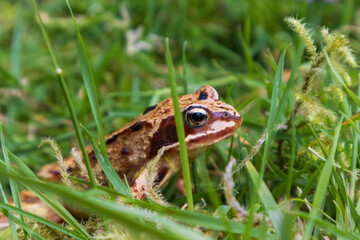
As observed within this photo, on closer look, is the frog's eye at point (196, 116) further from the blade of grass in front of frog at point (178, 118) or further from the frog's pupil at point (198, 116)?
the blade of grass in front of frog at point (178, 118)

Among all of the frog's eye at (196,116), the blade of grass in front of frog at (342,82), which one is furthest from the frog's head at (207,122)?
the blade of grass in front of frog at (342,82)

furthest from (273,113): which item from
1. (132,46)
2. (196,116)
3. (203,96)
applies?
(132,46)

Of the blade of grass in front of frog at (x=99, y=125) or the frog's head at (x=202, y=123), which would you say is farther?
the frog's head at (x=202, y=123)

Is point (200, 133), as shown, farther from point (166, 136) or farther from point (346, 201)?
point (346, 201)

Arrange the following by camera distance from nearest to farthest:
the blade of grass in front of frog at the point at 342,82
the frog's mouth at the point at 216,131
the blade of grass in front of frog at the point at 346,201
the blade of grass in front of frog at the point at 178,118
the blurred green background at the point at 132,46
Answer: the blade of grass in front of frog at the point at 178,118 < the blade of grass in front of frog at the point at 346,201 < the blade of grass in front of frog at the point at 342,82 < the frog's mouth at the point at 216,131 < the blurred green background at the point at 132,46

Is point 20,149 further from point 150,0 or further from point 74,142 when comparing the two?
point 150,0

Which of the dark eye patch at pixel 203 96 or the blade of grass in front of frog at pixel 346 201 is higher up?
the dark eye patch at pixel 203 96

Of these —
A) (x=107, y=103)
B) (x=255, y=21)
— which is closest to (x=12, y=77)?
(x=107, y=103)
